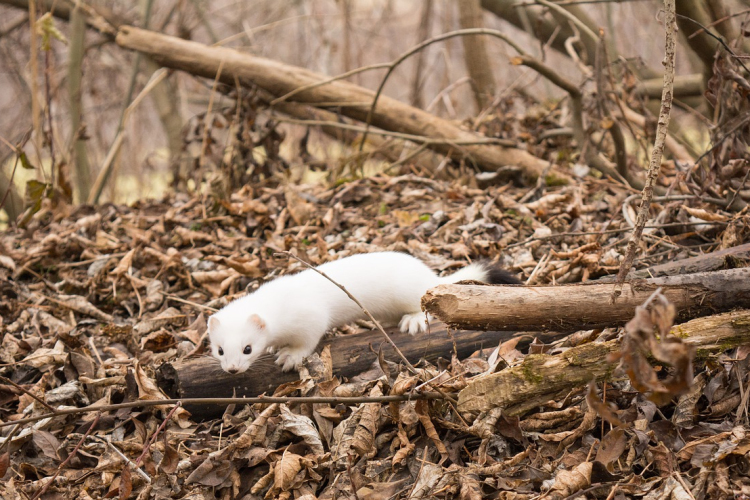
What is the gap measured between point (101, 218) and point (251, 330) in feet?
10.1

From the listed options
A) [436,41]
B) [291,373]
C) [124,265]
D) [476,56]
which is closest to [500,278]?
[291,373]

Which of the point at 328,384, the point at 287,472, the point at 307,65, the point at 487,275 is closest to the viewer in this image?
the point at 287,472

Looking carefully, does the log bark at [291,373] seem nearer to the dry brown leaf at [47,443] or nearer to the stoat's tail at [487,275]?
the stoat's tail at [487,275]

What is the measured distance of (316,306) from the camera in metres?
3.22

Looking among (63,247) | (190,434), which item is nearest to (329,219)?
(63,247)

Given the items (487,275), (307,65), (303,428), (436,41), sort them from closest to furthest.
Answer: (303,428), (487,275), (436,41), (307,65)

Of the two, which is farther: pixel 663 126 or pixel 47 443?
pixel 47 443

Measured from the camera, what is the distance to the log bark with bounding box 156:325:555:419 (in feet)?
9.33

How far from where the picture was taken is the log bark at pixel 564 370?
86.4 inches

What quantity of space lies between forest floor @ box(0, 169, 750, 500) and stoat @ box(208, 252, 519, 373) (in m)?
0.23

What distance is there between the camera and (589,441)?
236cm

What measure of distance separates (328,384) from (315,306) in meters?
0.54

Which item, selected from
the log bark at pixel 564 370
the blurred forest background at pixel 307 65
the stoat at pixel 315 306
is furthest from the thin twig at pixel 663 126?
the blurred forest background at pixel 307 65

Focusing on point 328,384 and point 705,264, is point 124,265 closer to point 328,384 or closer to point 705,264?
point 328,384
